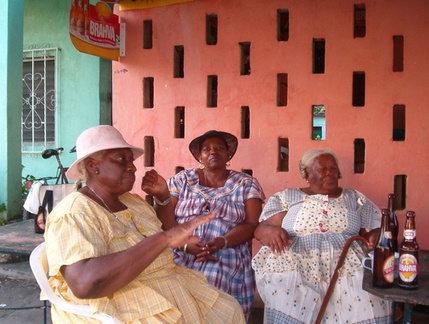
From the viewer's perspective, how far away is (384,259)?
2.24 m

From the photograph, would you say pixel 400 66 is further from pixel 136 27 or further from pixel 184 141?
pixel 136 27

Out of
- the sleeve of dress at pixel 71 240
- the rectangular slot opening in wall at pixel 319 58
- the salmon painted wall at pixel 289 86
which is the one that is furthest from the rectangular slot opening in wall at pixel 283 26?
the sleeve of dress at pixel 71 240

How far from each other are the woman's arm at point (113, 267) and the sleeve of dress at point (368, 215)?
1752mm

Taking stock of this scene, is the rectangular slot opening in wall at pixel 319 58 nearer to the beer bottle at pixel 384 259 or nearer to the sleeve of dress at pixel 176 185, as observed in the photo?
the sleeve of dress at pixel 176 185

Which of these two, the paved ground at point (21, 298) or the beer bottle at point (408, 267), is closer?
the beer bottle at point (408, 267)

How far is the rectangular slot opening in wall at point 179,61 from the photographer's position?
4.19 metres

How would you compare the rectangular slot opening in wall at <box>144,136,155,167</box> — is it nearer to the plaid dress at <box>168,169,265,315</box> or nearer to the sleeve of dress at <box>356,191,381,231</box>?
the plaid dress at <box>168,169,265,315</box>

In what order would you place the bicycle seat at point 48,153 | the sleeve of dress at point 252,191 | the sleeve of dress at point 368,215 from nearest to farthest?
1. the sleeve of dress at point 368,215
2. the sleeve of dress at point 252,191
3. the bicycle seat at point 48,153

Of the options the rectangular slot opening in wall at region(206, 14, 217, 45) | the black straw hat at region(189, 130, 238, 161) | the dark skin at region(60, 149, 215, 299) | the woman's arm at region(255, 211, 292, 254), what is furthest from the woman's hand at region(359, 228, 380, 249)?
the rectangular slot opening in wall at region(206, 14, 217, 45)

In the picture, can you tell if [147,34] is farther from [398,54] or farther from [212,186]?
[398,54]

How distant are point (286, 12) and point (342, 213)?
181cm

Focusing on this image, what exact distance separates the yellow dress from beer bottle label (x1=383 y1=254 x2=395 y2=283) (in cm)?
76

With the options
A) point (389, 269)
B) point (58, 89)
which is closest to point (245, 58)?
point (389, 269)

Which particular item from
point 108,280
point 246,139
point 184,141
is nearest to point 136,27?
point 184,141
